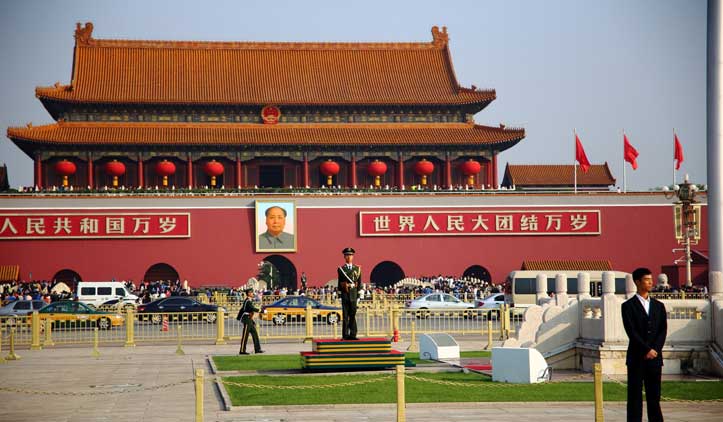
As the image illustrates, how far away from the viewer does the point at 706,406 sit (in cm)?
1420

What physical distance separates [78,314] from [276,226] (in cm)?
1515

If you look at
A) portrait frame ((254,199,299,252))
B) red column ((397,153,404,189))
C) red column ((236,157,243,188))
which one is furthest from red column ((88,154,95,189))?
red column ((397,153,404,189))

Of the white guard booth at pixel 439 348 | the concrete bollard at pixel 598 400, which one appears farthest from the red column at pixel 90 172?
the concrete bollard at pixel 598 400

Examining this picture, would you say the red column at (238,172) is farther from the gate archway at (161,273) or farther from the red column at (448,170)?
the red column at (448,170)

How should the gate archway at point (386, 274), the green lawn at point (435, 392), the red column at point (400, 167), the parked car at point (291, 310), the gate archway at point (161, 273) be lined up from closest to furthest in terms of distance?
the green lawn at point (435, 392)
the parked car at point (291, 310)
the gate archway at point (161, 273)
the gate archway at point (386, 274)
the red column at point (400, 167)

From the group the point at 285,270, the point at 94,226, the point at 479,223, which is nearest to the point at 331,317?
the point at 479,223

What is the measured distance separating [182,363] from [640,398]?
11446mm

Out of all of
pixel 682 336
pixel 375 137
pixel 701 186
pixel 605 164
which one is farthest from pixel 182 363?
pixel 605 164

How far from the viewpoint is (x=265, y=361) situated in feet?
69.8

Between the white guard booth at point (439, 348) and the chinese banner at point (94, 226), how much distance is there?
25.8 metres

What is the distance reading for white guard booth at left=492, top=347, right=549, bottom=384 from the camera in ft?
54.0

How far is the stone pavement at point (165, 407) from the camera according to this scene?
13.5 m

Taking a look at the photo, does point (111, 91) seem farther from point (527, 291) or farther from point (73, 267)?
point (527, 291)

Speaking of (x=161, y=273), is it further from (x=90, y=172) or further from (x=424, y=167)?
(x=424, y=167)
